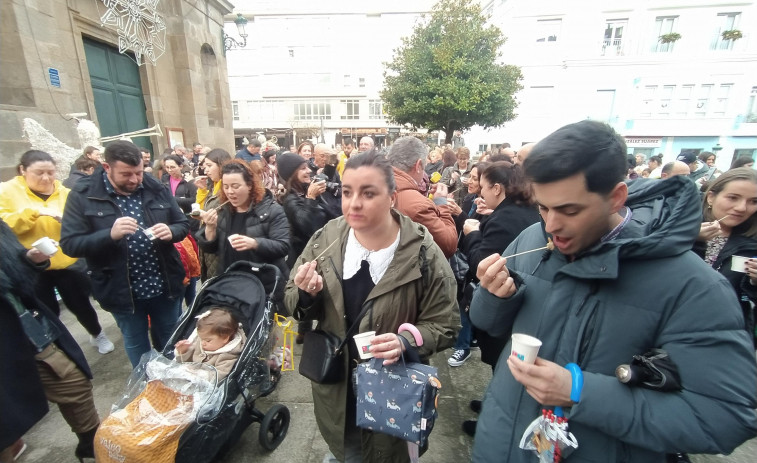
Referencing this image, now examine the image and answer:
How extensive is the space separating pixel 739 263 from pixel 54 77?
10.6 m

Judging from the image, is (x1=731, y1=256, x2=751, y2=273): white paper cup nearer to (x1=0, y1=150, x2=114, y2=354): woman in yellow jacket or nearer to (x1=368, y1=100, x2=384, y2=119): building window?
(x1=0, y1=150, x2=114, y2=354): woman in yellow jacket

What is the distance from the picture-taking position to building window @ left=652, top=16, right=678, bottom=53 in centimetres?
2078

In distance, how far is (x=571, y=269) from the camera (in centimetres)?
120

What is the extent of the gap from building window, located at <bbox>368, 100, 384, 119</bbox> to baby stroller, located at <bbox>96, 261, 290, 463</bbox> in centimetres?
4185

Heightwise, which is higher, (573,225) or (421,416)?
(573,225)

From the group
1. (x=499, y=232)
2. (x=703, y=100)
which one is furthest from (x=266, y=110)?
(x=499, y=232)

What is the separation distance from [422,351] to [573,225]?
38.7 inches

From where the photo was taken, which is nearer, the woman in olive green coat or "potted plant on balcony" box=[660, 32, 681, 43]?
the woman in olive green coat

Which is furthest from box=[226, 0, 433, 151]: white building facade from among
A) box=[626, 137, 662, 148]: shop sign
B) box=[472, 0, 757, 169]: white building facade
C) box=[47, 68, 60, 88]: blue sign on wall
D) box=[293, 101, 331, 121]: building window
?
box=[47, 68, 60, 88]: blue sign on wall

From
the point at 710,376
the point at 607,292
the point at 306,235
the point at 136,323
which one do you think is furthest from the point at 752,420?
the point at 136,323

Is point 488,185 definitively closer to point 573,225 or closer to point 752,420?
point 573,225

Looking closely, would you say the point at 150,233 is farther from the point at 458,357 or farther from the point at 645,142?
the point at 645,142

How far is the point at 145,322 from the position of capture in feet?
10.2

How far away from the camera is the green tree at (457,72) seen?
18.9m
